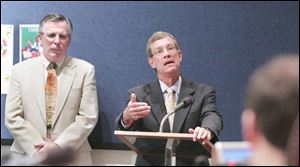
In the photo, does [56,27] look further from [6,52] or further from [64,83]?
[6,52]

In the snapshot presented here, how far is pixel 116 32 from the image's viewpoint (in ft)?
8.75

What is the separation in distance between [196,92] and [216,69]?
706 millimetres

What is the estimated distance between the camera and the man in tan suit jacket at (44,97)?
2.12 metres

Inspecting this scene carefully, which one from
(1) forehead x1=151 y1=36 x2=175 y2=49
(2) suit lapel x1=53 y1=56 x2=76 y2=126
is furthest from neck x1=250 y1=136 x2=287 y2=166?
(2) suit lapel x1=53 y1=56 x2=76 y2=126

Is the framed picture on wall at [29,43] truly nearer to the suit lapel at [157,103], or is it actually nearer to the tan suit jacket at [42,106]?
the tan suit jacket at [42,106]

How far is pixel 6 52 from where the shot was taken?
2697 millimetres

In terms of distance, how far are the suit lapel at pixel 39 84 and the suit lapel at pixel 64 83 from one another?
67mm

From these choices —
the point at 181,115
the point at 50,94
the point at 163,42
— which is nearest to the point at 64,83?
the point at 50,94

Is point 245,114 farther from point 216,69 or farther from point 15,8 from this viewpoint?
point 15,8

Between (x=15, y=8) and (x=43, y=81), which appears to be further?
(x=15, y=8)

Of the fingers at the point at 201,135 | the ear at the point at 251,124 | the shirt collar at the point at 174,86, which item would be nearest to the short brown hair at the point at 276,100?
the ear at the point at 251,124

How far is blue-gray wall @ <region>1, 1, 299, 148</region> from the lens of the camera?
259cm

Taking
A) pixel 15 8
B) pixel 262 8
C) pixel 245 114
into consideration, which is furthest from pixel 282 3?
pixel 245 114

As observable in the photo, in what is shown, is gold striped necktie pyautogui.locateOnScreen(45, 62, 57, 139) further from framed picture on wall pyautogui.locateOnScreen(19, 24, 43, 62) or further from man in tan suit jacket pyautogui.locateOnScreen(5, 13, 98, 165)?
framed picture on wall pyautogui.locateOnScreen(19, 24, 43, 62)
